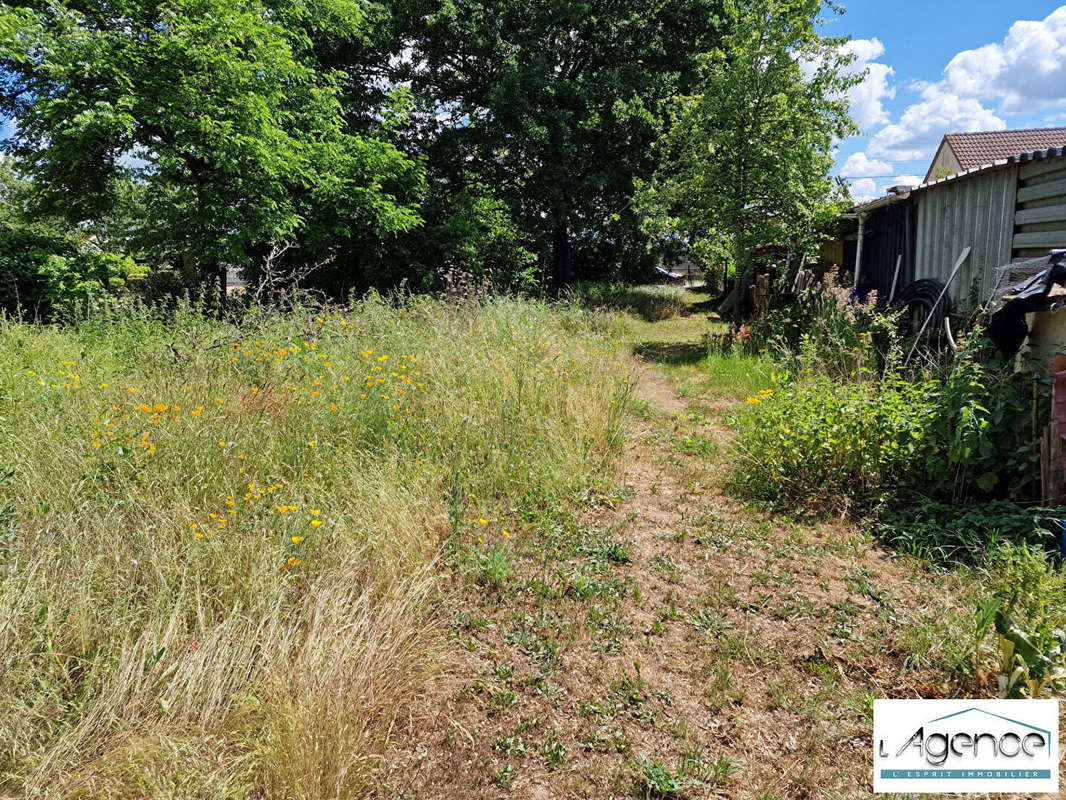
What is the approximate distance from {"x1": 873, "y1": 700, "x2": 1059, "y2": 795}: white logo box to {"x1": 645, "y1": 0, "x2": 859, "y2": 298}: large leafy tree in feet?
29.3

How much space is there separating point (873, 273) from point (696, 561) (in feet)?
27.2

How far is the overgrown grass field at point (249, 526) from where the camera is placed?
6.04 ft

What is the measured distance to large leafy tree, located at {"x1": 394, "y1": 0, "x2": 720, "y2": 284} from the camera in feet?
48.8

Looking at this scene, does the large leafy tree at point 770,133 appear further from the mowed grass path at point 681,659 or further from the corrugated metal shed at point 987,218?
the mowed grass path at point 681,659

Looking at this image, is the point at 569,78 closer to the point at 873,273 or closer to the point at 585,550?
the point at 873,273

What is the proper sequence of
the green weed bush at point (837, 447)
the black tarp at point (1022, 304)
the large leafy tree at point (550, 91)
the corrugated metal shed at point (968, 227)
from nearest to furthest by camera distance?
the black tarp at point (1022, 304) → the green weed bush at point (837, 447) → the corrugated metal shed at point (968, 227) → the large leafy tree at point (550, 91)

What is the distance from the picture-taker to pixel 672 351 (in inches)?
400

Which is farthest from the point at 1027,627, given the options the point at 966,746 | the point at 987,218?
the point at 987,218

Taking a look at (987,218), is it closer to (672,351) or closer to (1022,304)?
(1022,304)

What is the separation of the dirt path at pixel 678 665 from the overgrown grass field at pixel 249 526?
0.28 m

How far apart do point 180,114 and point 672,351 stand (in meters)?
8.51

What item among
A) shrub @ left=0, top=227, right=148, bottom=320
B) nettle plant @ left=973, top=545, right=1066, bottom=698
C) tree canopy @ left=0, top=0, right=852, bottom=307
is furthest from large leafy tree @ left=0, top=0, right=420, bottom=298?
nettle plant @ left=973, top=545, right=1066, bottom=698

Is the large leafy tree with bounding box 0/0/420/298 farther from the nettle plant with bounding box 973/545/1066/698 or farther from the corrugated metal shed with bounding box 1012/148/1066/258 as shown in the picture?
the nettle plant with bounding box 973/545/1066/698

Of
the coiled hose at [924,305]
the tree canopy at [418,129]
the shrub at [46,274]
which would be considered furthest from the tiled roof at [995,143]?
the shrub at [46,274]
